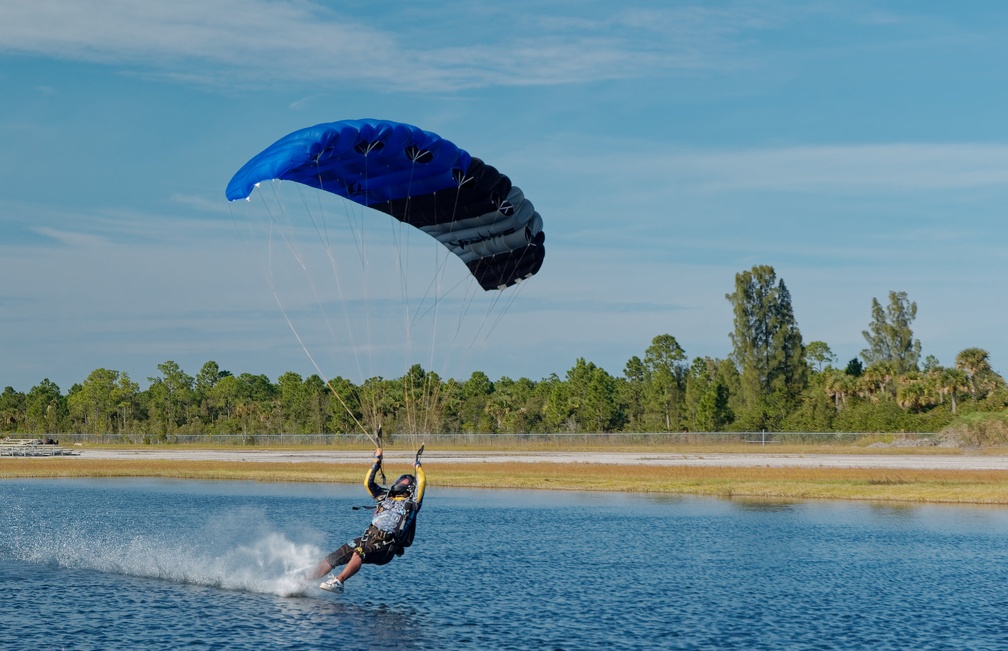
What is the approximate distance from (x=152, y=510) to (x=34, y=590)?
1776 cm

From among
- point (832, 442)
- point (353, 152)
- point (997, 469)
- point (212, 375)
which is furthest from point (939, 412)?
point (212, 375)

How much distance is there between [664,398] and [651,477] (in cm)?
6019

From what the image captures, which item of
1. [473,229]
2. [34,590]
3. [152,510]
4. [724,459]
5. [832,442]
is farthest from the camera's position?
[832,442]

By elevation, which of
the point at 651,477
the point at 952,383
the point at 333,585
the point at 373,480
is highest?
the point at 952,383

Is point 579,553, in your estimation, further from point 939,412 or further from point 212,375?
point 212,375

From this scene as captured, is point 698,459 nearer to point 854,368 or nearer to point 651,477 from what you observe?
point 651,477

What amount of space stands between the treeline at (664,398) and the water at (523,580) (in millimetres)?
47114

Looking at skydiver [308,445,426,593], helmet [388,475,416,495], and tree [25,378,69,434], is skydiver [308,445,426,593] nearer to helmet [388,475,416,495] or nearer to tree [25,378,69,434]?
helmet [388,475,416,495]

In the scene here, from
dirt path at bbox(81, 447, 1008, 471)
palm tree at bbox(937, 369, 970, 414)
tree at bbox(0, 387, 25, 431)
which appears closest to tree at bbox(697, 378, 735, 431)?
palm tree at bbox(937, 369, 970, 414)

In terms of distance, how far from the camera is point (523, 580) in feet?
80.6

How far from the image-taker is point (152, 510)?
40.2 meters

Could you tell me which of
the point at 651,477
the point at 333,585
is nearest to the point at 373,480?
the point at 333,585

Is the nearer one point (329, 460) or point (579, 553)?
point (579, 553)

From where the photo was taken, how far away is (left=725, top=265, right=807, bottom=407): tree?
11819cm
